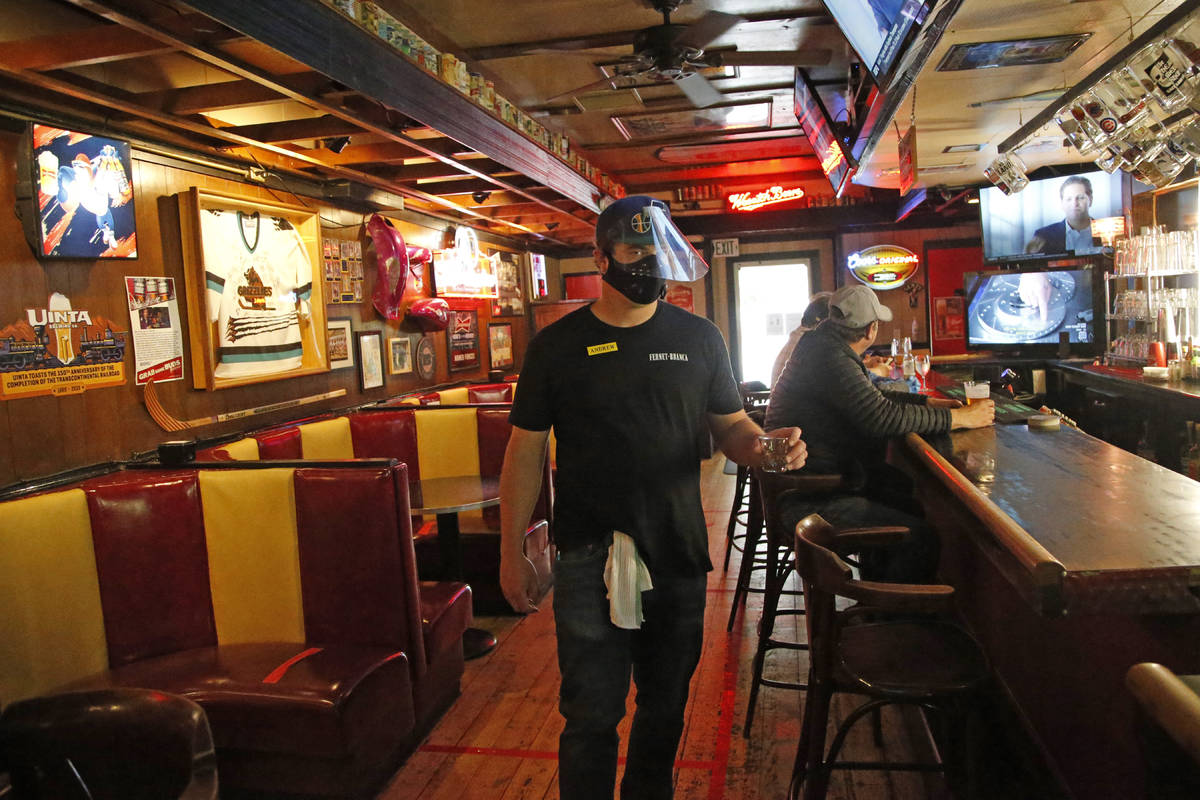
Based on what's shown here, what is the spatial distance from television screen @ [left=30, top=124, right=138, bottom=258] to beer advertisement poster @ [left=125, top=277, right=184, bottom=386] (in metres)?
0.19

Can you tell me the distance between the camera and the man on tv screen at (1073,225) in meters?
8.05

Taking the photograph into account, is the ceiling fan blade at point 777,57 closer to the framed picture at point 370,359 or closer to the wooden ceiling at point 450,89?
the wooden ceiling at point 450,89

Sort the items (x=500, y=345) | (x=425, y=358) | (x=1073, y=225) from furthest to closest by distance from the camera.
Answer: (x=500, y=345) < (x=1073, y=225) < (x=425, y=358)

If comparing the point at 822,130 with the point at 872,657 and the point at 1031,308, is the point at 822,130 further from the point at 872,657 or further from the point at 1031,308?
the point at 872,657

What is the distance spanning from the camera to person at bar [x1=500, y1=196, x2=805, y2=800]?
2.00m

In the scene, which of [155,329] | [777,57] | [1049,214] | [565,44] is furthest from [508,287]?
[1049,214]

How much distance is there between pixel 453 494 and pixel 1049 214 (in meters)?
7.18

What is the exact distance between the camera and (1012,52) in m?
4.75

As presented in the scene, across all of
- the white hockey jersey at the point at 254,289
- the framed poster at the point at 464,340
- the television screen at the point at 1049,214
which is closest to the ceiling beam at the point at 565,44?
the white hockey jersey at the point at 254,289

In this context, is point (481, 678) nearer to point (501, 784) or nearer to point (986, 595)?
point (501, 784)

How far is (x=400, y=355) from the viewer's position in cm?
646

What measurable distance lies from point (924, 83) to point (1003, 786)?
4.29 m

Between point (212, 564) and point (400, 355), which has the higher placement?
point (400, 355)

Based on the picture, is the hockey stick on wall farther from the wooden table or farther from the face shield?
the face shield
